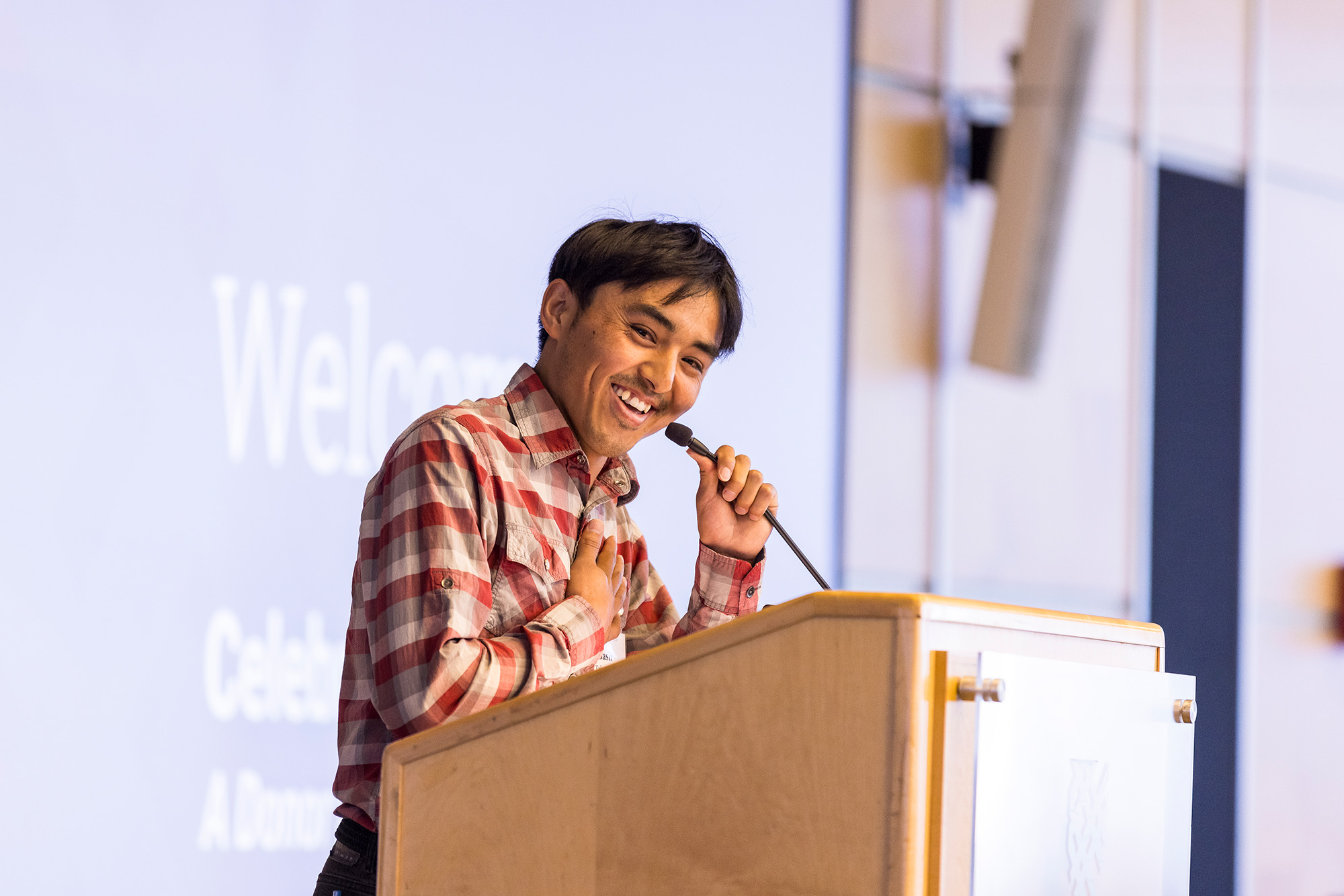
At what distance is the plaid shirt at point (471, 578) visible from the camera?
1461 mm

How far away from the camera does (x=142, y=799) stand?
267cm

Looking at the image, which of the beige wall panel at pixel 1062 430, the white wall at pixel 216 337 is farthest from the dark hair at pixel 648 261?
the beige wall panel at pixel 1062 430

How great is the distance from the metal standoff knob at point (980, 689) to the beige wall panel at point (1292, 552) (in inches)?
193

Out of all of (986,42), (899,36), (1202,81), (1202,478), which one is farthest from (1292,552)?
(899,36)

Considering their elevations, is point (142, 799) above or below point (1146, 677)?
below

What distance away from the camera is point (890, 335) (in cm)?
493

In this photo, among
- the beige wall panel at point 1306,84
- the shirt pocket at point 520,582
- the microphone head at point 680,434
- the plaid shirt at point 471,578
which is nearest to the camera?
the plaid shirt at point 471,578

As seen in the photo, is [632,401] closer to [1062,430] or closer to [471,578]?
[471,578]

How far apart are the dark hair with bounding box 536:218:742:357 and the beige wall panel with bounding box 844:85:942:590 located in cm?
290

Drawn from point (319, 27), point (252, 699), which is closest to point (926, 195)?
point (319, 27)

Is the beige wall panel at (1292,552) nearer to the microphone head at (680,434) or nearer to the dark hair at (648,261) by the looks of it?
the dark hair at (648,261)

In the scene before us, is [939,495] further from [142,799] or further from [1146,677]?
[1146,677]

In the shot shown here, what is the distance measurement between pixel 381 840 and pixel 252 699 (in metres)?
1.62

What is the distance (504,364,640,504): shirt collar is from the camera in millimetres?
1782
